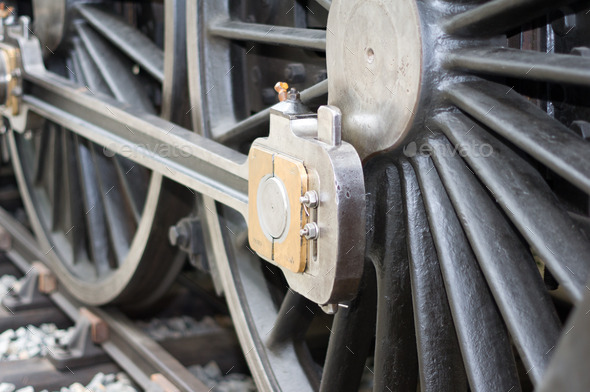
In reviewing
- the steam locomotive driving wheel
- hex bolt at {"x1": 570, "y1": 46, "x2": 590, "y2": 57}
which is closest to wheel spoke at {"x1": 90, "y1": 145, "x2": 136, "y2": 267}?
the steam locomotive driving wheel

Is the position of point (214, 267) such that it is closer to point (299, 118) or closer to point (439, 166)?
point (299, 118)

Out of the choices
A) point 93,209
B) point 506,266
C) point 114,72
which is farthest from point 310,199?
point 93,209

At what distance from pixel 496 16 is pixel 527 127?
16cm

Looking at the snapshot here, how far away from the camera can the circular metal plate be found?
114cm

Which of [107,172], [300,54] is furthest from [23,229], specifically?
[300,54]

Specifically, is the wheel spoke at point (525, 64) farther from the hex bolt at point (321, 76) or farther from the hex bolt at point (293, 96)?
the hex bolt at point (321, 76)

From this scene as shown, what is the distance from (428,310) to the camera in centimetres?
121

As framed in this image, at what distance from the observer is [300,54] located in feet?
6.05

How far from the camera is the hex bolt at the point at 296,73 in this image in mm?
1825

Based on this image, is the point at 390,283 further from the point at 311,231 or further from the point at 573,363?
the point at 573,363

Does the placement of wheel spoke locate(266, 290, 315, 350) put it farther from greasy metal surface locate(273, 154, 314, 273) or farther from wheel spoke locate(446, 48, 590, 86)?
wheel spoke locate(446, 48, 590, 86)

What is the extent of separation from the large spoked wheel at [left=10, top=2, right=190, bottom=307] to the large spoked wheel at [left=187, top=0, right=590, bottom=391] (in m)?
0.94

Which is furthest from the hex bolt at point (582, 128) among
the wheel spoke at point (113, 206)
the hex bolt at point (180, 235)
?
the wheel spoke at point (113, 206)

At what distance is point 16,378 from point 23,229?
4.39 ft
